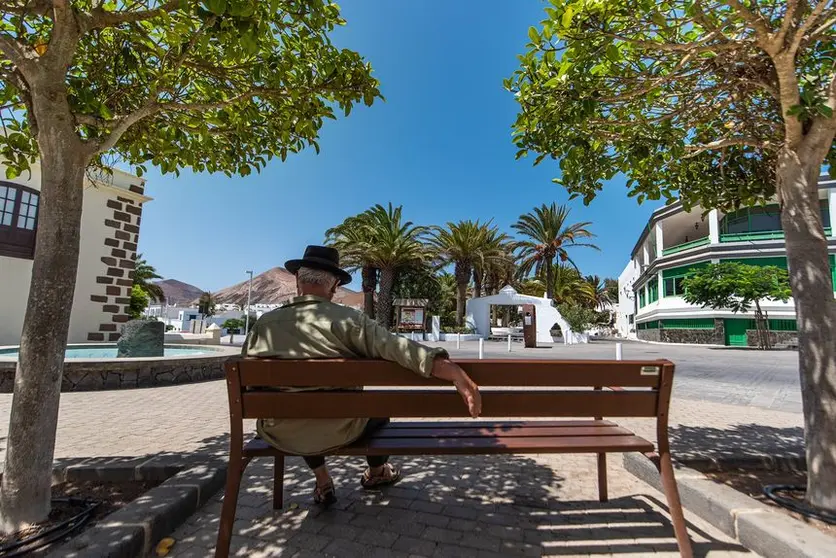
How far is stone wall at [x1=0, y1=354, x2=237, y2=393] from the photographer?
21.8ft

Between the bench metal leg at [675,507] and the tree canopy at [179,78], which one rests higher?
the tree canopy at [179,78]

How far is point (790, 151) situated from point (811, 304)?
3.59 ft

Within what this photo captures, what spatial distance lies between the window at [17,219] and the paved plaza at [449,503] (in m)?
8.44

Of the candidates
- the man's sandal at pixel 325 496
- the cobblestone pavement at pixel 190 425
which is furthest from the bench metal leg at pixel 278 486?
the cobblestone pavement at pixel 190 425

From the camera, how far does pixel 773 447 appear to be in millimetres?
4180

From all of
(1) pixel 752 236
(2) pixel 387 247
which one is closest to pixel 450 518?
(2) pixel 387 247

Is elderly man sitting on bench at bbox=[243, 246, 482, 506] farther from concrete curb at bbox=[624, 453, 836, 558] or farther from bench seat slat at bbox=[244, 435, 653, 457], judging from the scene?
concrete curb at bbox=[624, 453, 836, 558]

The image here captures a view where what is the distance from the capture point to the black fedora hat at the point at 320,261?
8.47 ft

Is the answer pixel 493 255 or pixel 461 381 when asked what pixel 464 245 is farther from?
pixel 461 381

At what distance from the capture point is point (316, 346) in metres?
2.26

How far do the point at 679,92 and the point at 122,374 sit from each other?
9.00m

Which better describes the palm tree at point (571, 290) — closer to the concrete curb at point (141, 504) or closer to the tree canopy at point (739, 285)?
the tree canopy at point (739, 285)

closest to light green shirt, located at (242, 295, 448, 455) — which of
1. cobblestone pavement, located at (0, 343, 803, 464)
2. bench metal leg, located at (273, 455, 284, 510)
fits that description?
bench metal leg, located at (273, 455, 284, 510)

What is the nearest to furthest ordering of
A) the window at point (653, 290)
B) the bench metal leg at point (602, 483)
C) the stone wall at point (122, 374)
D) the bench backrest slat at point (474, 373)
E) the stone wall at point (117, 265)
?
the bench backrest slat at point (474, 373), the bench metal leg at point (602, 483), the stone wall at point (122, 374), the stone wall at point (117, 265), the window at point (653, 290)
